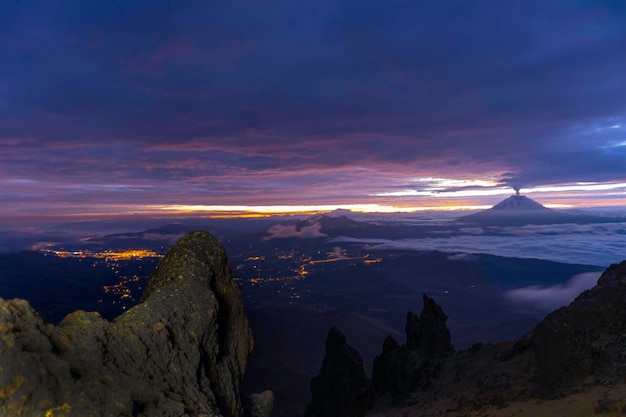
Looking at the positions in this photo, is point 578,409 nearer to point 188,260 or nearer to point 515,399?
point 515,399

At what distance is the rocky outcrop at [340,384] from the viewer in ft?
171

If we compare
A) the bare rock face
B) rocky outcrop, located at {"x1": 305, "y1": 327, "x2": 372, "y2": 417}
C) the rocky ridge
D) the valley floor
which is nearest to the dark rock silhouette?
the bare rock face

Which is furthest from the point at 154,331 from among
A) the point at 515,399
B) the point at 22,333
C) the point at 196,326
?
the point at 515,399

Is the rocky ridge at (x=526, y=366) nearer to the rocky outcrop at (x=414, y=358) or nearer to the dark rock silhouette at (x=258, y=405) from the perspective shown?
the rocky outcrop at (x=414, y=358)

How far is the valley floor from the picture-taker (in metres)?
17.8

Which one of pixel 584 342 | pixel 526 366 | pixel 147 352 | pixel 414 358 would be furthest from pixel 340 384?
pixel 147 352

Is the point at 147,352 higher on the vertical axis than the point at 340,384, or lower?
higher

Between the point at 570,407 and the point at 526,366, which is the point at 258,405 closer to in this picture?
the point at 570,407

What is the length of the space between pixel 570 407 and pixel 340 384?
37.6 m

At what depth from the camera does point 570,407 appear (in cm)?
2105

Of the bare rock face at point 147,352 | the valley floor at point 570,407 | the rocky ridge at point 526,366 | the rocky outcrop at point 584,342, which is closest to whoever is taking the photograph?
the bare rock face at point 147,352

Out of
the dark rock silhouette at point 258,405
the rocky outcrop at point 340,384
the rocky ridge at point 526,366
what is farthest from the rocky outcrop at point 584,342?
the rocky outcrop at point 340,384

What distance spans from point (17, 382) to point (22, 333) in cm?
95

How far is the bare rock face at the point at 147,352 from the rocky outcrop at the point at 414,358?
39900 millimetres
